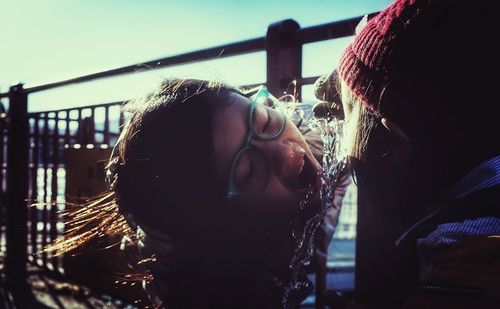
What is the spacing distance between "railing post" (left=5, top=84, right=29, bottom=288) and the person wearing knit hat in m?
3.33

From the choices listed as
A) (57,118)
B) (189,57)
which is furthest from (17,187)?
(189,57)

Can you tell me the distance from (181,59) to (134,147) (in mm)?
913

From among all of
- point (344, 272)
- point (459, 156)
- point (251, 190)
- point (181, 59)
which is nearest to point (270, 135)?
point (251, 190)

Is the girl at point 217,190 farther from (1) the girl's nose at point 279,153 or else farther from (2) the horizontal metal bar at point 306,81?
(2) the horizontal metal bar at point 306,81

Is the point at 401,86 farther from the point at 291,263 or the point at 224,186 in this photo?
the point at 291,263

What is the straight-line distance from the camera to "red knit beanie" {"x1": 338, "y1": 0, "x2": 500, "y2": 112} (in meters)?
1.01

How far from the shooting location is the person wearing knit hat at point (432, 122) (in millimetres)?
877

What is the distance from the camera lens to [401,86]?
1069 millimetres

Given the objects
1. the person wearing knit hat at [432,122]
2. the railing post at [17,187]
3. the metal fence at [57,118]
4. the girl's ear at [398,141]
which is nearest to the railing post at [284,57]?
the metal fence at [57,118]

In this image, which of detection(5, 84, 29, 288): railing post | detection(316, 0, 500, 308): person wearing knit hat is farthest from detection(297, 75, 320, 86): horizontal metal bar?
detection(5, 84, 29, 288): railing post

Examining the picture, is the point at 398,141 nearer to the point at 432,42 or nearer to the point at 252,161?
the point at 432,42

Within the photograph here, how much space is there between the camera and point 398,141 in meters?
1.17

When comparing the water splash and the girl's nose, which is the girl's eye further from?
the water splash

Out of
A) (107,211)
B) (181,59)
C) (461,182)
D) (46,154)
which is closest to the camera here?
(461,182)
